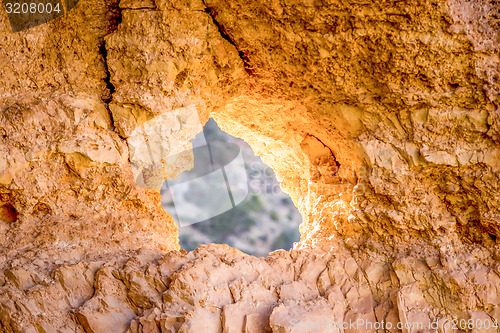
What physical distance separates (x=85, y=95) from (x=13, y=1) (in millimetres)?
653

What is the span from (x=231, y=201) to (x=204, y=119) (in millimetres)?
5585

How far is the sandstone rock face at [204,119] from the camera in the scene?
7.27 feet

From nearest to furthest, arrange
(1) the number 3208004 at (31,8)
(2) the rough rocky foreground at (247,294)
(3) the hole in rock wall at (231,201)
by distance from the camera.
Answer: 1. (2) the rough rocky foreground at (247,294)
2. (1) the number 3208004 at (31,8)
3. (3) the hole in rock wall at (231,201)

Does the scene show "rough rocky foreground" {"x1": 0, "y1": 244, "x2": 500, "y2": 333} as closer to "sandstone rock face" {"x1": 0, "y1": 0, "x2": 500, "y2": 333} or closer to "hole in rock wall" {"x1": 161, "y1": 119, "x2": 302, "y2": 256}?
"sandstone rock face" {"x1": 0, "y1": 0, "x2": 500, "y2": 333}

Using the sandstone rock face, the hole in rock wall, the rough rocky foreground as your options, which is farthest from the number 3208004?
the hole in rock wall

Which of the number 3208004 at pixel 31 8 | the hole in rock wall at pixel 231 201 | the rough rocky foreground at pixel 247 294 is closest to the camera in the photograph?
the rough rocky foreground at pixel 247 294

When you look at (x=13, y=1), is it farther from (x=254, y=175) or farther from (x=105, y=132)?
(x=254, y=175)

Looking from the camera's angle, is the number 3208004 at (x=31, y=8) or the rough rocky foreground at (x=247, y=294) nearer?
the rough rocky foreground at (x=247, y=294)

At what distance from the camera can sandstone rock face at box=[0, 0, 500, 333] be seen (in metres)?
2.22
